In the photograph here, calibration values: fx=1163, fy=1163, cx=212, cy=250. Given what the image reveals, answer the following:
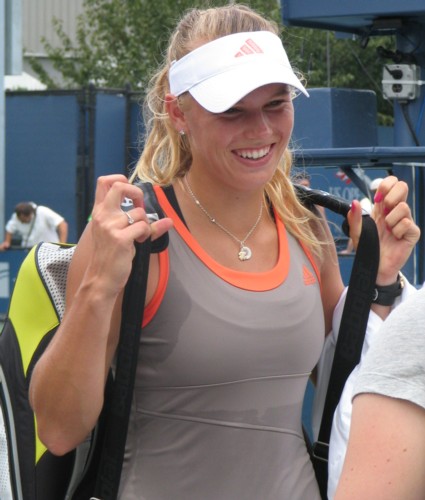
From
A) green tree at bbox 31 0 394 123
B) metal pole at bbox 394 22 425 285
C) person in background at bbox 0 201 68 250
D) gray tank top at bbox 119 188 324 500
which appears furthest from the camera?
green tree at bbox 31 0 394 123

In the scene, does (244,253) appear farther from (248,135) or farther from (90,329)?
(90,329)

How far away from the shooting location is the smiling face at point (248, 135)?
2312 millimetres

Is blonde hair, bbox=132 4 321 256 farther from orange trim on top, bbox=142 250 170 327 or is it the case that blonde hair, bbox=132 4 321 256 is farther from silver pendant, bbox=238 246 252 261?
orange trim on top, bbox=142 250 170 327

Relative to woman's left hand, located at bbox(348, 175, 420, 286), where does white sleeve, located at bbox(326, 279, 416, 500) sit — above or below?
below

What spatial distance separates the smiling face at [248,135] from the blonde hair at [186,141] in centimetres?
13

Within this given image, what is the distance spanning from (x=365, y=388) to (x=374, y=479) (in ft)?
0.37

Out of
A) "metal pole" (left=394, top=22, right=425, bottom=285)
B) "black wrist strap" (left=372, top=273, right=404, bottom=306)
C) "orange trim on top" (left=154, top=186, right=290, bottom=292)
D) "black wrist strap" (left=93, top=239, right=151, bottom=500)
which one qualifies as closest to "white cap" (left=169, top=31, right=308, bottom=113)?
"orange trim on top" (left=154, top=186, right=290, bottom=292)

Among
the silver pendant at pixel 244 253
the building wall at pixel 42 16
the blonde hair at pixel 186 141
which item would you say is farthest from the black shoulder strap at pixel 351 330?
the building wall at pixel 42 16

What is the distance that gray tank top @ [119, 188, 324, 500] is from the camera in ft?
7.22

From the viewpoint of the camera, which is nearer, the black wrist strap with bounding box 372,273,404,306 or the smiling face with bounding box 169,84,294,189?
the smiling face with bounding box 169,84,294,189

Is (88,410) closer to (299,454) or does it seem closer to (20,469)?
(20,469)

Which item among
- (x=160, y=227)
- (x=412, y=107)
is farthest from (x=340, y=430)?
(x=412, y=107)

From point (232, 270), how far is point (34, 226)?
12.2 m

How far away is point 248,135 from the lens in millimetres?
2311
